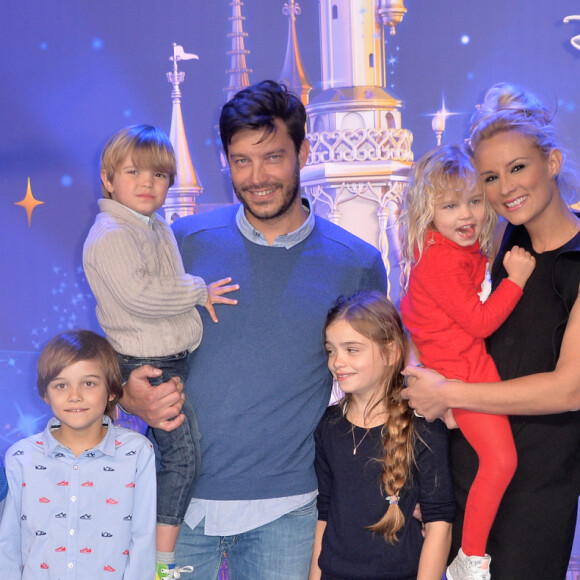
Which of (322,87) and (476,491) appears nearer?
(476,491)

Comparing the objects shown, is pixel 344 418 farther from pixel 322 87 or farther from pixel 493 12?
pixel 493 12

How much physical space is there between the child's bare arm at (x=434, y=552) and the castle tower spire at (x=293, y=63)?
87.2 inches

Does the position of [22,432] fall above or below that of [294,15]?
below

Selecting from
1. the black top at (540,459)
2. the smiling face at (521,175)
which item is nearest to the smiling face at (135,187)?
the smiling face at (521,175)

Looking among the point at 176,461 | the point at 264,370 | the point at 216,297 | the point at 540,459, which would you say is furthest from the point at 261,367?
the point at 540,459

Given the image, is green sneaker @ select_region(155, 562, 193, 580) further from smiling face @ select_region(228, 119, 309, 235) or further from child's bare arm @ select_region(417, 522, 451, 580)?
smiling face @ select_region(228, 119, 309, 235)

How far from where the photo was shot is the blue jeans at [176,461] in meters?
2.15

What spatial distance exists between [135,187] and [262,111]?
1.42ft

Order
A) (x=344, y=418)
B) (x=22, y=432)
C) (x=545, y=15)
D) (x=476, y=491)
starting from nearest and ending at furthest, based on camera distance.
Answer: (x=476, y=491)
(x=344, y=418)
(x=545, y=15)
(x=22, y=432)

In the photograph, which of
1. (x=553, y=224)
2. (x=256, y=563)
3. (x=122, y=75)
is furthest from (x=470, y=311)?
(x=122, y=75)

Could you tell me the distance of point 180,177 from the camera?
145 inches

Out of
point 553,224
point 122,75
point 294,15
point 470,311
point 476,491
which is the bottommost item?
point 476,491

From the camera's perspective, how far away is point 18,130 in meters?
3.80

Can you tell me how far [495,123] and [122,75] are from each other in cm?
225
